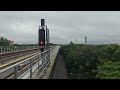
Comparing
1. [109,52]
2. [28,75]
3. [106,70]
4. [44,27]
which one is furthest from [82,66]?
[28,75]

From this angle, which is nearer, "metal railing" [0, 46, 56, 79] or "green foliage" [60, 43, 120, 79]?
"metal railing" [0, 46, 56, 79]

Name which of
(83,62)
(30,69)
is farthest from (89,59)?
(30,69)

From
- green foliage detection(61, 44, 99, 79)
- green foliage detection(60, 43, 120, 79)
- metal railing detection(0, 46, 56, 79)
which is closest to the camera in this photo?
metal railing detection(0, 46, 56, 79)

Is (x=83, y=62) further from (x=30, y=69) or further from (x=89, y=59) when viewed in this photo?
(x=30, y=69)

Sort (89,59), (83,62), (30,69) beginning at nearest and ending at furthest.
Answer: (30,69)
(89,59)
(83,62)

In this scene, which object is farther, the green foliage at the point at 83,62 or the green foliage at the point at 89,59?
the green foliage at the point at 83,62

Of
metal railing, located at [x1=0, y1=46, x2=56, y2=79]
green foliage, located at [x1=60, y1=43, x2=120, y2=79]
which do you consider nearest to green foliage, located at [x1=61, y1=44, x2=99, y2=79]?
green foliage, located at [x1=60, y1=43, x2=120, y2=79]

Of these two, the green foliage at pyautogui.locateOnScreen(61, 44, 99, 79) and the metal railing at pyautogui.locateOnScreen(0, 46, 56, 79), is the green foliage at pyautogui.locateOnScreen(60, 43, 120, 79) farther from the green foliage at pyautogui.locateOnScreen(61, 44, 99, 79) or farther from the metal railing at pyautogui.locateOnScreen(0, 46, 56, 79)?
the metal railing at pyautogui.locateOnScreen(0, 46, 56, 79)

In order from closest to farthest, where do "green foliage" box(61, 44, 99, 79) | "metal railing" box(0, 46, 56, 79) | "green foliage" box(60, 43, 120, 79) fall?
"metal railing" box(0, 46, 56, 79), "green foliage" box(60, 43, 120, 79), "green foliage" box(61, 44, 99, 79)

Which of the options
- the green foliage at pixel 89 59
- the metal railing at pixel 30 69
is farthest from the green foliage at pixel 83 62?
the metal railing at pixel 30 69

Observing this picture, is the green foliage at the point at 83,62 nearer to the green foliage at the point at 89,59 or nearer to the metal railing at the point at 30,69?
the green foliage at the point at 89,59
